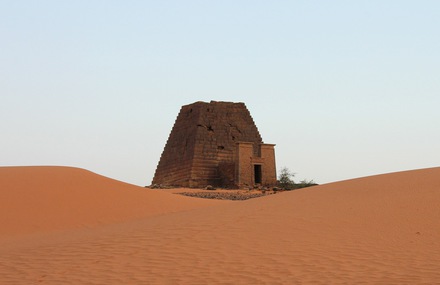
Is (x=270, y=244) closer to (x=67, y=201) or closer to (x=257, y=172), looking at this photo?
(x=67, y=201)

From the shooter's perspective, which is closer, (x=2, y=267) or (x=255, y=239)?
(x=2, y=267)

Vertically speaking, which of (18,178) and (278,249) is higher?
(18,178)

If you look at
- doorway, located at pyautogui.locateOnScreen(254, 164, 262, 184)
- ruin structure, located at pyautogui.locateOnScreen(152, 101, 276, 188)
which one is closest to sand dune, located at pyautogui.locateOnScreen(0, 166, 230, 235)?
ruin structure, located at pyautogui.locateOnScreen(152, 101, 276, 188)

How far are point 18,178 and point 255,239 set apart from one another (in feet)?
32.9

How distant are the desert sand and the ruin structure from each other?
72.5 ft

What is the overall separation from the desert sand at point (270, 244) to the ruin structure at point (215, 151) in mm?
22109

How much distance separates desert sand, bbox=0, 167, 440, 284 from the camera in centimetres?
602

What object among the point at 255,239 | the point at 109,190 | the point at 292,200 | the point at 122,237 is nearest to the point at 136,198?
the point at 109,190

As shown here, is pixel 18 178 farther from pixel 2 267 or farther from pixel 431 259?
pixel 431 259

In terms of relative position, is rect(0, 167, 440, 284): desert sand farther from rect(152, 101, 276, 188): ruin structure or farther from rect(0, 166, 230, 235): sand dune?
rect(152, 101, 276, 188): ruin structure

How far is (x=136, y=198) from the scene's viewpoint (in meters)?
16.1

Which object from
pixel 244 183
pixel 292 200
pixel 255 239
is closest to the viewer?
pixel 255 239

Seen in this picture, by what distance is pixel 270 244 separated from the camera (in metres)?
7.39

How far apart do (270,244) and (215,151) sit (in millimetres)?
30848
